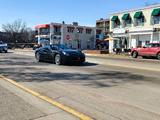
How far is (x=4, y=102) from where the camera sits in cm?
902

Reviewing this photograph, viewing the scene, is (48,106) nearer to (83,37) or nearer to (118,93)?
(118,93)

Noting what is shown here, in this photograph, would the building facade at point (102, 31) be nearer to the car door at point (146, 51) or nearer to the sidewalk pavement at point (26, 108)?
the car door at point (146, 51)

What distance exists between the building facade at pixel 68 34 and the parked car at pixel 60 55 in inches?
2639

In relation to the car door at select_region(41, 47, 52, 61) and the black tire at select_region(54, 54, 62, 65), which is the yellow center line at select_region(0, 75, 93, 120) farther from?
the car door at select_region(41, 47, 52, 61)

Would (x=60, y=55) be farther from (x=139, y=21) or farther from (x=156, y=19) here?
(x=139, y=21)

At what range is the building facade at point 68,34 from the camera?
96188 millimetres

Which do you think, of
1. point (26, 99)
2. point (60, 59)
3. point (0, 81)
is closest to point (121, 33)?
point (60, 59)

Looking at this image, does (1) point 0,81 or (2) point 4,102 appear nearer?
(2) point 4,102

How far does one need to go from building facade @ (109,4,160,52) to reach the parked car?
1058 inches

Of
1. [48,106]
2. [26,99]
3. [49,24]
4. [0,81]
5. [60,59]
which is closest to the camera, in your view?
[48,106]

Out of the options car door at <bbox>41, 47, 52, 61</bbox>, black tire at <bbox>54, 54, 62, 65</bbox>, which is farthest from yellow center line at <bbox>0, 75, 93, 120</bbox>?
Answer: car door at <bbox>41, 47, 52, 61</bbox>

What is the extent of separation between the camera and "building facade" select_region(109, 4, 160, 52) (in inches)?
1924

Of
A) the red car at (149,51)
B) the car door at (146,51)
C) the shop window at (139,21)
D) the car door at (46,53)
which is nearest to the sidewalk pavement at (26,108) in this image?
the car door at (46,53)

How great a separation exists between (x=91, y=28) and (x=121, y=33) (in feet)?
170
